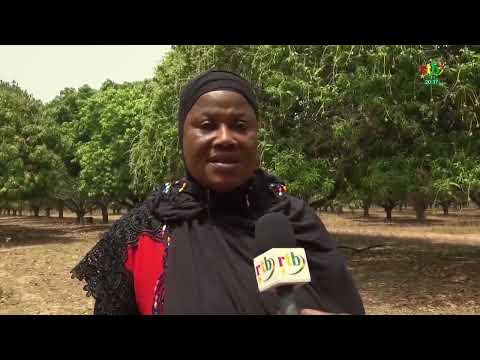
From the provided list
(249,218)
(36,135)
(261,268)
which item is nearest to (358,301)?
(249,218)

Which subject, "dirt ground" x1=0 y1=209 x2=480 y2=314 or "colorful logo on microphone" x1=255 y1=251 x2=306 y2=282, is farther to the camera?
"dirt ground" x1=0 y1=209 x2=480 y2=314

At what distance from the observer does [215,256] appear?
1.88 m

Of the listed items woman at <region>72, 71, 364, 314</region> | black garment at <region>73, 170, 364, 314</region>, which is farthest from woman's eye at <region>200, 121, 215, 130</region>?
black garment at <region>73, 170, 364, 314</region>

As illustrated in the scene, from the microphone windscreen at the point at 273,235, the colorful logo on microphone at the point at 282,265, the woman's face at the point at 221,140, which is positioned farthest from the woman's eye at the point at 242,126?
the colorful logo on microphone at the point at 282,265

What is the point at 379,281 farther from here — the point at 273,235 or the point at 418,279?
the point at 273,235

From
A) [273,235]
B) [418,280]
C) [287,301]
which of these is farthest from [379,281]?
[287,301]

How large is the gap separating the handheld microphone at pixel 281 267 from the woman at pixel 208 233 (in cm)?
44

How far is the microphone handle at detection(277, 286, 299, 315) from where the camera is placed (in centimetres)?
121

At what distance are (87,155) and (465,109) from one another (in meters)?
17.3

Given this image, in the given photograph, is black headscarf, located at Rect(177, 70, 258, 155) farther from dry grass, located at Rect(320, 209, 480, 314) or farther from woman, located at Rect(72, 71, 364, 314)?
dry grass, located at Rect(320, 209, 480, 314)

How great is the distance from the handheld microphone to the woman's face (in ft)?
1.82

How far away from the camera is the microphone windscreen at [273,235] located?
1.41 metres

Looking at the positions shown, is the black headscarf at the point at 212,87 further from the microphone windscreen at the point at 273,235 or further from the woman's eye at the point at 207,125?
the microphone windscreen at the point at 273,235

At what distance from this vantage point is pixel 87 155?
20844 mm
